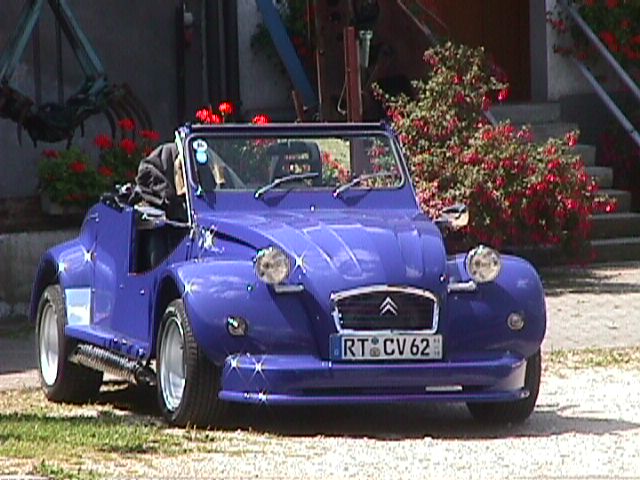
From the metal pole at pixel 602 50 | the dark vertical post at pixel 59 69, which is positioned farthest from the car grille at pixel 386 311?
the metal pole at pixel 602 50

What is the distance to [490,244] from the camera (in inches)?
607

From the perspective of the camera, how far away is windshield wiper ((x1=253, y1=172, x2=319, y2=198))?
10711 mm

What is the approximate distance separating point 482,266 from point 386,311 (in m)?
0.57

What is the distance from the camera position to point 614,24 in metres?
20.1

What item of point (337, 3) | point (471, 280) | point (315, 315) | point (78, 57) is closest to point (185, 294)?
point (315, 315)

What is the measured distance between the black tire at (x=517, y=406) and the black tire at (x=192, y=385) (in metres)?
1.33

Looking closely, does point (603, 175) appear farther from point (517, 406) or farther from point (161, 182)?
point (517, 406)

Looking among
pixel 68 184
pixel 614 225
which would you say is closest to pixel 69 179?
pixel 68 184

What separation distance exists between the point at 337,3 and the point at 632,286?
3.56 metres

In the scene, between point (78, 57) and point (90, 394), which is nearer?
point (90, 394)

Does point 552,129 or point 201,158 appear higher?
point 201,158

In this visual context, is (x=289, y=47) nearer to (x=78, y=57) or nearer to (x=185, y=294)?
(x=78, y=57)

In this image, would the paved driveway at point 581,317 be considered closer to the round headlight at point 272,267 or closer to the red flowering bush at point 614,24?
the round headlight at point 272,267

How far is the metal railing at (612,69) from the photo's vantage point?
1958 centimetres
